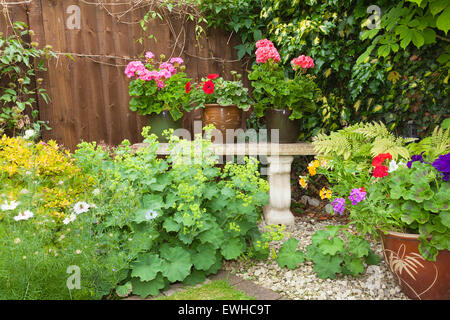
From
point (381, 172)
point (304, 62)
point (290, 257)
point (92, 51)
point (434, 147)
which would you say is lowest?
point (290, 257)

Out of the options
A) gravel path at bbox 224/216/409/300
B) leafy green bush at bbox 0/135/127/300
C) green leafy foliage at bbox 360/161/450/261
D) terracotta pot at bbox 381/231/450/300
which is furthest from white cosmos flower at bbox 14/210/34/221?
terracotta pot at bbox 381/231/450/300

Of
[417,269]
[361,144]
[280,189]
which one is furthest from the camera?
[280,189]

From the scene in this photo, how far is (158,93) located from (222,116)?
68 centimetres

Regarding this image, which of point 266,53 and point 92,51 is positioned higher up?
point 92,51

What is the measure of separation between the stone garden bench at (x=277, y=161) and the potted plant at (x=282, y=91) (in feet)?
0.79

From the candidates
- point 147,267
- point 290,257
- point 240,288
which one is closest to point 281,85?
point 290,257

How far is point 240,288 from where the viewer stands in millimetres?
2191

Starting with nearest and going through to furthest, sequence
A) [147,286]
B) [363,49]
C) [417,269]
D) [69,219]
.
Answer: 1. [69,219]
2. [417,269]
3. [147,286]
4. [363,49]

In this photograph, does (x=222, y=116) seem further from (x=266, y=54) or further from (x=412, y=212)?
(x=412, y=212)

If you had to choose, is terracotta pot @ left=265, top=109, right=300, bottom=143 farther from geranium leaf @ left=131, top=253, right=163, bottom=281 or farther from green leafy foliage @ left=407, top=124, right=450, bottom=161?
geranium leaf @ left=131, top=253, right=163, bottom=281

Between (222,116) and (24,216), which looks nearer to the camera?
(24,216)

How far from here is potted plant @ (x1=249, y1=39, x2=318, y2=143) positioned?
330cm

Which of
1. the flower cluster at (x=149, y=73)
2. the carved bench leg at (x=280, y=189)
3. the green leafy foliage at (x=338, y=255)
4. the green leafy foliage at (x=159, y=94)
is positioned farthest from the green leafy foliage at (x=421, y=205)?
the flower cluster at (x=149, y=73)
